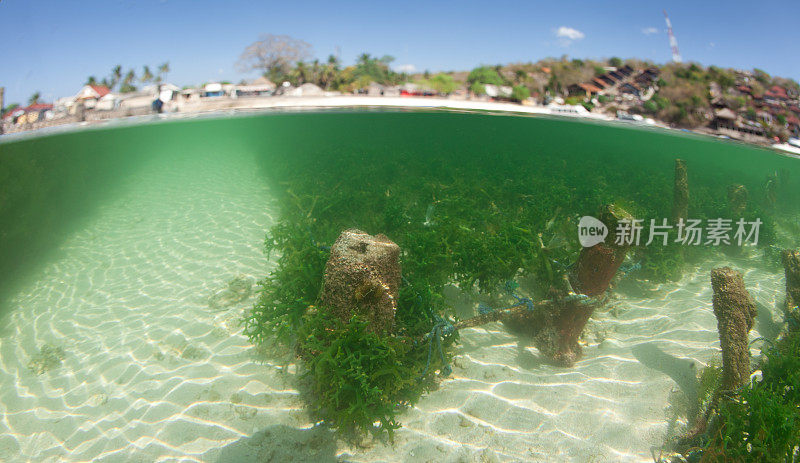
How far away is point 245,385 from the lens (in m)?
4.58

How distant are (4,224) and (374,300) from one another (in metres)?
15.6

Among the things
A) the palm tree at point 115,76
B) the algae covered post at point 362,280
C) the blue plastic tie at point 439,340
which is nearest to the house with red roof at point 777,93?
the blue plastic tie at point 439,340

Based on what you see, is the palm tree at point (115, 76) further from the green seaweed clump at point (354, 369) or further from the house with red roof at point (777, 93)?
the house with red roof at point (777, 93)

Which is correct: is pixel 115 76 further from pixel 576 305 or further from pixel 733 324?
pixel 733 324

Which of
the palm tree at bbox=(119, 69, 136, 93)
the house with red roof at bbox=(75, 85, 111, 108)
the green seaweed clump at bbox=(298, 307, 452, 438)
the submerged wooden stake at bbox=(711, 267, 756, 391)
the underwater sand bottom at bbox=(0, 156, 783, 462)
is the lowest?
the underwater sand bottom at bbox=(0, 156, 783, 462)

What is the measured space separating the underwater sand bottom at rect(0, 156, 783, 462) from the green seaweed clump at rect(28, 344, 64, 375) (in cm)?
4

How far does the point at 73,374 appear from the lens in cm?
549

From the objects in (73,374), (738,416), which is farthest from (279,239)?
(738,416)

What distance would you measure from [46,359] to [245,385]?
15.1 ft

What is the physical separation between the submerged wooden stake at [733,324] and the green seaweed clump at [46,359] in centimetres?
1059

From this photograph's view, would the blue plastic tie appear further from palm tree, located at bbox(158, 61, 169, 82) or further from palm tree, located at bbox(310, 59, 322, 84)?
palm tree, located at bbox(158, 61, 169, 82)

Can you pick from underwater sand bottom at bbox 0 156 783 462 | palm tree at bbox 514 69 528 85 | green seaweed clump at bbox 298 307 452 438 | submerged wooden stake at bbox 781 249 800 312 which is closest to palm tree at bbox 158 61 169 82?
underwater sand bottom at bbox 0 156 783 462

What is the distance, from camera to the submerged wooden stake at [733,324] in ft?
11.9

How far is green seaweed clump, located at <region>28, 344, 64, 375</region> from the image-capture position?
5680mm
